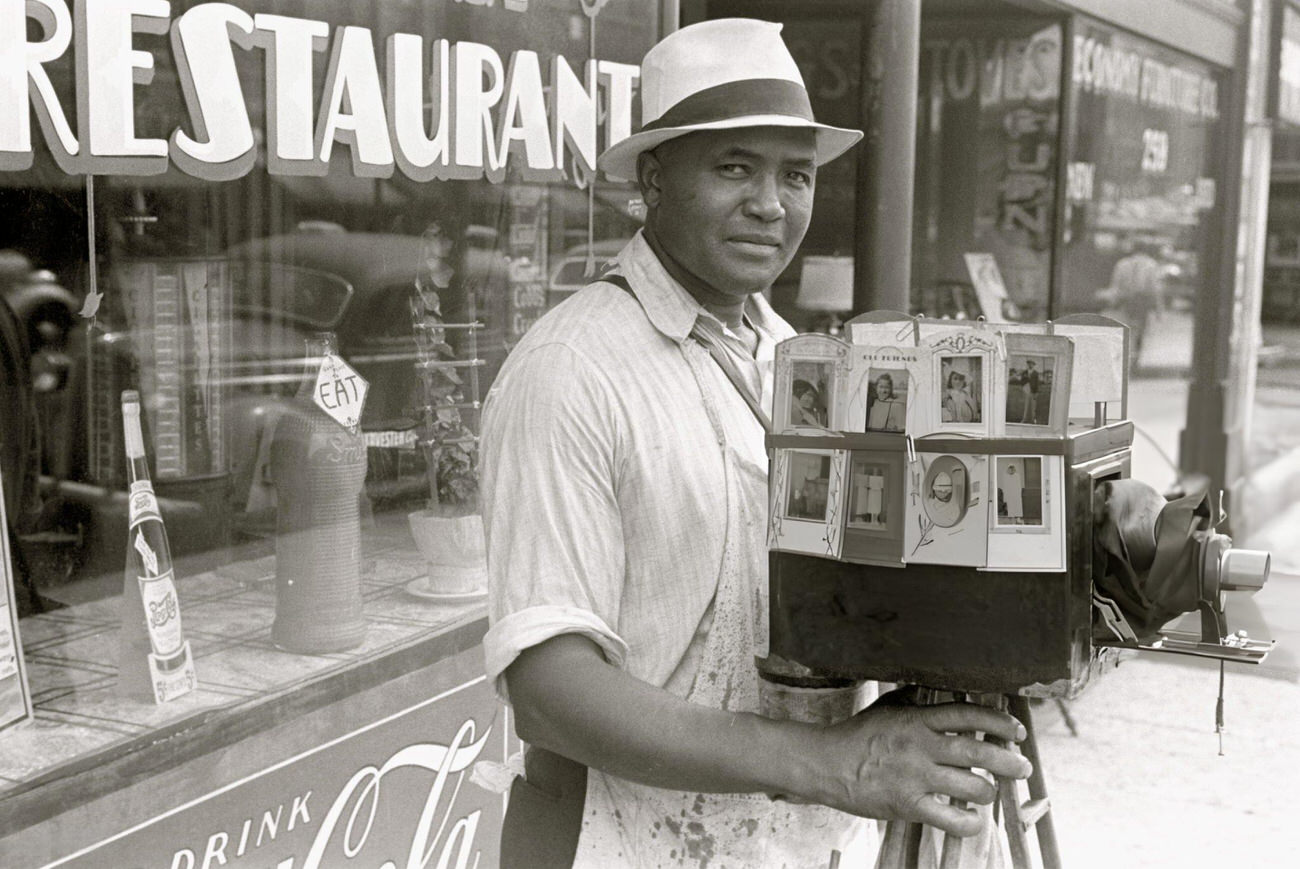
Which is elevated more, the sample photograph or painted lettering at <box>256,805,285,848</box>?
the sample photograph

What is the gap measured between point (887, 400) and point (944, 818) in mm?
456

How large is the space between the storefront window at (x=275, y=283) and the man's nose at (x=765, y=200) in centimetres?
136

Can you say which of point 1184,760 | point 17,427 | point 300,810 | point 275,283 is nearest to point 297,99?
point 275,283

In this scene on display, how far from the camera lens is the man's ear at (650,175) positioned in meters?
2.04

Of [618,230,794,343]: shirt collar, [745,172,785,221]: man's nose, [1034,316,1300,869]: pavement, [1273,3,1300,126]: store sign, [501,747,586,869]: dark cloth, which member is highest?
[1273,3,1300,126]: store sign

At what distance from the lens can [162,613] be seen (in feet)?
9.73

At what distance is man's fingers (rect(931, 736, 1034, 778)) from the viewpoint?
5.24 ft

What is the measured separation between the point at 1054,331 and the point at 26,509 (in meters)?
1.91

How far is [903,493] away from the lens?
1635 mm

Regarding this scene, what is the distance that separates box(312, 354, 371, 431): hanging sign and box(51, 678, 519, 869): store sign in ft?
2.33

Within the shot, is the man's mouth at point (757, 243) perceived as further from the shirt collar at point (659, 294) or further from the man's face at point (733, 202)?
the shirt collar at point (659, 294)

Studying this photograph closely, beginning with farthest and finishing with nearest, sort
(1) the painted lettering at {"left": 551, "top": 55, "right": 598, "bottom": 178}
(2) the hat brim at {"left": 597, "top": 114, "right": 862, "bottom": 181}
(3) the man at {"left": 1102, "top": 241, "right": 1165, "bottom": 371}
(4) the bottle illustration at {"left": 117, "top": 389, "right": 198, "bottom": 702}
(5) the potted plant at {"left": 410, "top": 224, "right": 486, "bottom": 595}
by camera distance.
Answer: (3) the man at {"left": 1102, "top": 241, "right": 1165, "bottom": 371}, (1) the painted lettering at {"left": 551, "top": 55, "right": 598, "bottom": 178}, (5) the potted plant at {"left": 410, "top": 224, "right": 486, "bottom": 595}, (4) the bottle illustration at {"left": 117, "top": 389, "right": 198, "bottom": 702}, (2) the hat brim at {"left": 597, "top": 114, "right": 862, "bottom": 181}

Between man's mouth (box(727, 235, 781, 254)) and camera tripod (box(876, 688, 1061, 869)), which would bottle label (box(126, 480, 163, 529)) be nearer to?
man's mouth (box(727, 235, 781, 254))

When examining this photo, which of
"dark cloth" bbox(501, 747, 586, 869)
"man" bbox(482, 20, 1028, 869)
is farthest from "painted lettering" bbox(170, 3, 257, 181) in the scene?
"dark cloth" bbox(501, 747, 586, 869)
